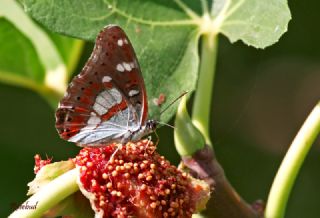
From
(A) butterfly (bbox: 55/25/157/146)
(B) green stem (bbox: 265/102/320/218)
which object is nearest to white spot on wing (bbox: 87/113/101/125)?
(A) butterfly (bbox: 55/25/157/146)

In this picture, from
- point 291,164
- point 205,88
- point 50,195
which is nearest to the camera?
point 50,195

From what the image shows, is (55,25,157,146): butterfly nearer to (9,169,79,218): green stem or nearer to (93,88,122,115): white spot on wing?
(93,88,122,115): white spot on wing

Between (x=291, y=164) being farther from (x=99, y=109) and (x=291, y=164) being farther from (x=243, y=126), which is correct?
(x=243, y=126)

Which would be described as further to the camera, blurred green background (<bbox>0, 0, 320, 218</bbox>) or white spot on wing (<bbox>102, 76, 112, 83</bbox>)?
blurred green background (<bbox>0, 0, 320, 218</bbox>)

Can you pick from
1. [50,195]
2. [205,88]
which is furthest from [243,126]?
[50,195]

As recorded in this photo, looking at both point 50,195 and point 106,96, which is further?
point 106,96

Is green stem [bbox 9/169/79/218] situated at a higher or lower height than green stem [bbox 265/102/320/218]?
lower
